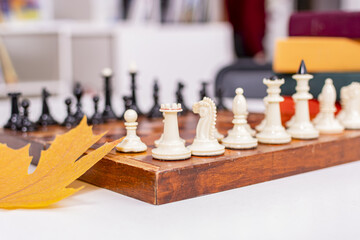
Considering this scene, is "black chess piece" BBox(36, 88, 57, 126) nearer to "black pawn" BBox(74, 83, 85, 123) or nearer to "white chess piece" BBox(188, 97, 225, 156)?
"black pawn" BBox(74, 83, 85, 123)

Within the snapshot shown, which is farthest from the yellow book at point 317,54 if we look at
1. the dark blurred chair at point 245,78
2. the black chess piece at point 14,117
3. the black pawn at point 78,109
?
the dark blurred chair at point 245,78

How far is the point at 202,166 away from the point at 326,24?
0.87 meters

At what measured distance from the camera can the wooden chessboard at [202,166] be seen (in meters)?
0.79

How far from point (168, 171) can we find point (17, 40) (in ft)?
13.2

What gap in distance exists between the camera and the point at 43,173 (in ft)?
2.42

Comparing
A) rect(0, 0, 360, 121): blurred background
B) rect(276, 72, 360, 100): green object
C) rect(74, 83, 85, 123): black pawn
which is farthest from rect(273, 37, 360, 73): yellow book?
rect(0, 0, 360, 121): blurred background

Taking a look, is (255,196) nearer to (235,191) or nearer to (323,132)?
(235,191)

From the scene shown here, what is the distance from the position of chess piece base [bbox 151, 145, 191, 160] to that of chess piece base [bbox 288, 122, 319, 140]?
0.31 meters

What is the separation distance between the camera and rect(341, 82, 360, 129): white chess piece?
3.97 feet

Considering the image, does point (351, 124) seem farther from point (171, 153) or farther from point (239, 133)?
point (171, 153)

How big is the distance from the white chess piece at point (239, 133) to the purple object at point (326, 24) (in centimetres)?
65

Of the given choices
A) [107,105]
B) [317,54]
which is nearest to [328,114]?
[317,54]

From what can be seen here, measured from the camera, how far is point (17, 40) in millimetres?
4449

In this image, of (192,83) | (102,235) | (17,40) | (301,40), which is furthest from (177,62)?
(102,235)
